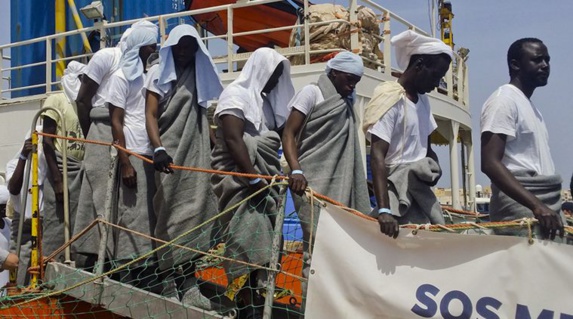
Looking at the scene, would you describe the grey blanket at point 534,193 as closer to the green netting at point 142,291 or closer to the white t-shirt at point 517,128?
the white t-shirt at point 517,128

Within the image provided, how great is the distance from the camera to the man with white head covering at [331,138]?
13.4 feet

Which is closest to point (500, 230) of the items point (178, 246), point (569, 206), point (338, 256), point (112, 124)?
point (338, 256)

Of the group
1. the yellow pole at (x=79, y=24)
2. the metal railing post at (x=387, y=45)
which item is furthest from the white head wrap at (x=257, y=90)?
the yellow pole at (x=79, y=24)

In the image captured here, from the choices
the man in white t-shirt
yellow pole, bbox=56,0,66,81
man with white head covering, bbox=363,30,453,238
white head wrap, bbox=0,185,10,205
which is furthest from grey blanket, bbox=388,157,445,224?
yellow pole, bbox=56,0,66,81

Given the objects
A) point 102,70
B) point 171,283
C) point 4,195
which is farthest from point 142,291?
point 4,195

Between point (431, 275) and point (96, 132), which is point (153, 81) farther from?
point (431, 275)

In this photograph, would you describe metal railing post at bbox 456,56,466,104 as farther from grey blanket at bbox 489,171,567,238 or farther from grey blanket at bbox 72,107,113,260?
grey blanket at bbox 489,171,567,238

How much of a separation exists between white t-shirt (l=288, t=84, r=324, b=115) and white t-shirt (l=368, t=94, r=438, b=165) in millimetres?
610

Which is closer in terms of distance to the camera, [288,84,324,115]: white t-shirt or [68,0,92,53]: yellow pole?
[288,84,324,115]: white t-shirt

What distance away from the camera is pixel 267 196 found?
3.79 metres

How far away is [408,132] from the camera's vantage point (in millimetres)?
3725

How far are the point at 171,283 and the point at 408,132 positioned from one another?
1611 millimetres

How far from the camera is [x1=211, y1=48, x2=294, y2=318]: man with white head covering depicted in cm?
377

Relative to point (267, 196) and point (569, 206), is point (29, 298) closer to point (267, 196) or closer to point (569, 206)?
point (267, 196)
